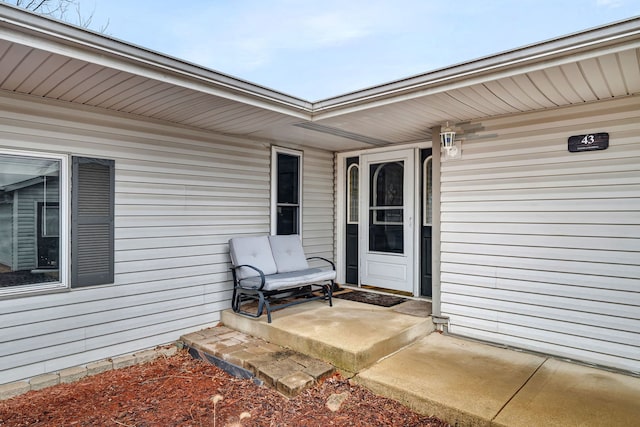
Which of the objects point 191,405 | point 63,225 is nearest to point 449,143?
point 191,405

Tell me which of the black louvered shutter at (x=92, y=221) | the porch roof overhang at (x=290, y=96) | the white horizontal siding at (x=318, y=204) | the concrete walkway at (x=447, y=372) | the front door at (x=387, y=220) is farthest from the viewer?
the white horizontal siding at (x=318, y=204)

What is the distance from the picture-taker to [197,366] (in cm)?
368

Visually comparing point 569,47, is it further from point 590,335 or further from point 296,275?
point 296,275

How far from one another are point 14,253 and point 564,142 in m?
4.83

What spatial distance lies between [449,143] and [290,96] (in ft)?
5.61

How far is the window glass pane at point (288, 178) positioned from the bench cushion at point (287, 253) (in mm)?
596

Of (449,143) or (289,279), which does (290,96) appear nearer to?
(449,143)

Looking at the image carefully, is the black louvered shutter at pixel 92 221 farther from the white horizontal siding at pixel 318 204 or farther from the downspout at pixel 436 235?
the downspout at pixel 436 235

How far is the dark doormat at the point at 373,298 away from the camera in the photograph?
190 inches

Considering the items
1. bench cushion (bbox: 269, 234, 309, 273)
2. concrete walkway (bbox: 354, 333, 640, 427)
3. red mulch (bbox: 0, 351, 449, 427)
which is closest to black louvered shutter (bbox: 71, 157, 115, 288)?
red mulch (bbox: 0, 351, 449, 427)

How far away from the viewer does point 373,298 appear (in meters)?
5.10

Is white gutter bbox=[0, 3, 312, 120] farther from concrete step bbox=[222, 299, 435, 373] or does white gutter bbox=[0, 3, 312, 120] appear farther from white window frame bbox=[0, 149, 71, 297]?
concrete step bbox=[222, 299, 435, 373]

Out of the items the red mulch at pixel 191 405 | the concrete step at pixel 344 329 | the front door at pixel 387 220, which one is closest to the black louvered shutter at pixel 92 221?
the red mulch at pixel 191 405

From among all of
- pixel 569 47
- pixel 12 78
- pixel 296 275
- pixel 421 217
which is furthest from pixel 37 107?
pixel 421 217
